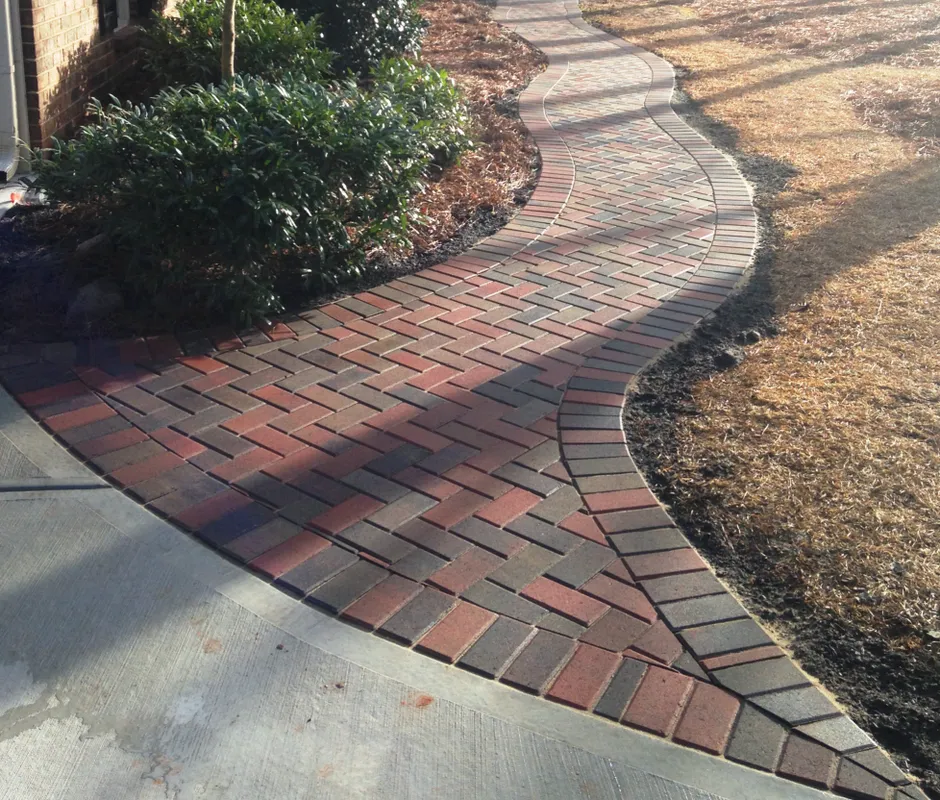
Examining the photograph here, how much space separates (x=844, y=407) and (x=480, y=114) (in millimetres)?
5213

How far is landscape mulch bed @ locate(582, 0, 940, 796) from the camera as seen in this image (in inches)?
115

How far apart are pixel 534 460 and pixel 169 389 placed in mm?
1499

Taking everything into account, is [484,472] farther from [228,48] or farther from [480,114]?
[480,114]

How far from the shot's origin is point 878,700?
2.70m

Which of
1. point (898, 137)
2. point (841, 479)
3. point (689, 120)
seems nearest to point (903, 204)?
point (898, 137)

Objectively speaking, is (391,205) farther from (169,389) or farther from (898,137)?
(898,137)

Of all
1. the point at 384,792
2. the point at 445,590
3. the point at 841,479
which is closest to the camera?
the point at 384,792

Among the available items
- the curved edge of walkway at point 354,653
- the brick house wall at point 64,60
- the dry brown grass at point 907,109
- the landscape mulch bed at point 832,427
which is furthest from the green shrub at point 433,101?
the dry brown grass at point 907,109

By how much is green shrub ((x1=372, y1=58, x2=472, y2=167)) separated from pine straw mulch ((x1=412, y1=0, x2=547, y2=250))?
20 cm

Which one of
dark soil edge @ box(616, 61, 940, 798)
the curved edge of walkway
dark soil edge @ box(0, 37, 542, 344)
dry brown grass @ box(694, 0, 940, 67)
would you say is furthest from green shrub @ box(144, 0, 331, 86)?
dry brown grass @ box(694, 0, 940, 67)

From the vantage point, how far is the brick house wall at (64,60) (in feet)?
18.5

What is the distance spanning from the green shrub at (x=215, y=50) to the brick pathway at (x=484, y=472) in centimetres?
213

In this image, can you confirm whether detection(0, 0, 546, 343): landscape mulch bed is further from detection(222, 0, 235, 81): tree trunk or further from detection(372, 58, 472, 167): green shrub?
detection(222, 0, 235, 81): tree trunk

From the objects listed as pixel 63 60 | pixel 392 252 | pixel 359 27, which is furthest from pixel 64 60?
pixel 359 27
